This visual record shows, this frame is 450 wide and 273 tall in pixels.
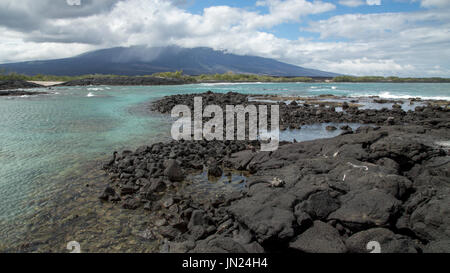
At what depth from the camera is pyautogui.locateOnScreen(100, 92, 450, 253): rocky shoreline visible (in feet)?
19.3

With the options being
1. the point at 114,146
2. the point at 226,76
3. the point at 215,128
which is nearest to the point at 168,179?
the point at 114,146

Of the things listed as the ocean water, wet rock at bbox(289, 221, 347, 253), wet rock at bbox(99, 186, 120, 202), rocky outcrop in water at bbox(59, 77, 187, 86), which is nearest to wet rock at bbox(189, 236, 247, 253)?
wet rock at bbox(289, 221, 347, 253)

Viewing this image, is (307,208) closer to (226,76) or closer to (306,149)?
(306,149)

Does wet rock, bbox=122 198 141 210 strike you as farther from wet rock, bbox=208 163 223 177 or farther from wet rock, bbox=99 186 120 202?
wet rock, bbox=208 163 223 177

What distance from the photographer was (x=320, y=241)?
5.77 meters

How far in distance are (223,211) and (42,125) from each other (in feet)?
72.8

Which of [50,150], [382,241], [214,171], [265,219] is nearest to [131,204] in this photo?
[214,171]

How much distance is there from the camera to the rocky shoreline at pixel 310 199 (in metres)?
5.89

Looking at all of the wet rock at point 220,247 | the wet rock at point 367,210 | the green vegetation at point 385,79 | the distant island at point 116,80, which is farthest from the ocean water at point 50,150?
the green vegetation at point 385,79

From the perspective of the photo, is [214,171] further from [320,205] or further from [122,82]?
[122,82]

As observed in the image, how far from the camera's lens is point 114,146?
16.1 metres

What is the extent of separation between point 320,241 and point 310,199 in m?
1.44

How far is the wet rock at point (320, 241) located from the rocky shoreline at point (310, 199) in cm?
2
